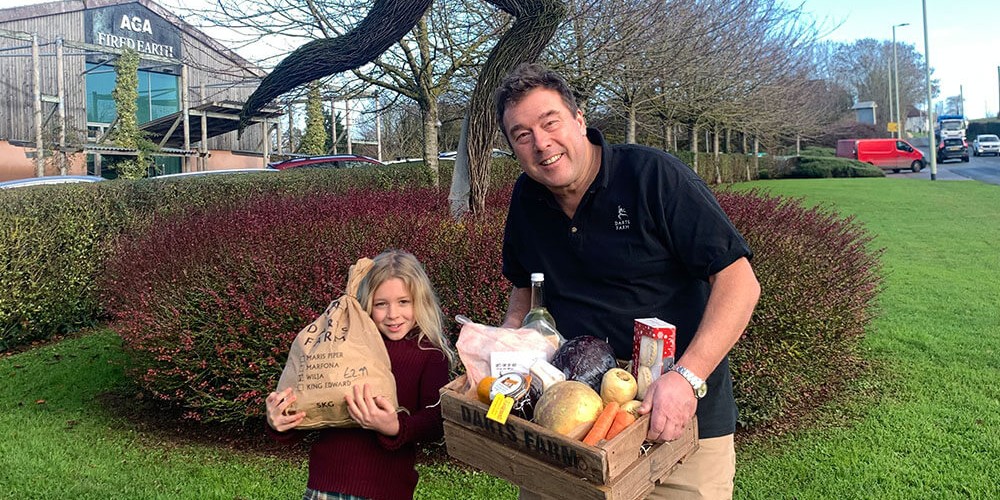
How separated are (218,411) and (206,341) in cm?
53

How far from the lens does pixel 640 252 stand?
202cm

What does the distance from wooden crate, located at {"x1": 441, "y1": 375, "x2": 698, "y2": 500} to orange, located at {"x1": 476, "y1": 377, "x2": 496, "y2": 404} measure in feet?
0.11

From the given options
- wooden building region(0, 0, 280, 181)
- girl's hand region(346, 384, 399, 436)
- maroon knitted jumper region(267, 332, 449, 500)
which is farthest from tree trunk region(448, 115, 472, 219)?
wooden building region(0, 0, 280, 181)

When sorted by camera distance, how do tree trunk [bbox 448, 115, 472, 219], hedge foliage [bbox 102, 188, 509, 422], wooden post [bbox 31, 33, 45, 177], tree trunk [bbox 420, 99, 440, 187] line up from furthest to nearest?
wooden post [bbox 31, 33, 45, 177]
tree trunk [bbox 420, 99, 440, 187]
tree trunk [bbox 448, 115, 472, 219]
hedge foliage [bbox 102, 188, 509, 422]

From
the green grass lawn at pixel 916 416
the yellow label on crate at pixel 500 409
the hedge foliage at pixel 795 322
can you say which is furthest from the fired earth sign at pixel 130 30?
the yellow label on crate at pixel 500 409

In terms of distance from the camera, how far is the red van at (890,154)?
44938 mm

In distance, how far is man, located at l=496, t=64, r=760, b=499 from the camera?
6.17 ft

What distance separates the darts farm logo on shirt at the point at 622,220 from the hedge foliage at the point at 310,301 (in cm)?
245

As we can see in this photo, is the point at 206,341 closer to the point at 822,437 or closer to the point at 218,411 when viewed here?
the point at 218,411

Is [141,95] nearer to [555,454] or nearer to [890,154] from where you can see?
[555,454]

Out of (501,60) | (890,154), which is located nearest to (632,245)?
(501,60)

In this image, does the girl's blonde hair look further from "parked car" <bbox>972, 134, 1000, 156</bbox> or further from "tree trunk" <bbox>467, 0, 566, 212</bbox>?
"parked car" <bbox>972, 134, 1000, 156</bbox>

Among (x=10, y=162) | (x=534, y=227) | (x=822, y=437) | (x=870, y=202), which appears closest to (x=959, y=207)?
(x=870, y=202)

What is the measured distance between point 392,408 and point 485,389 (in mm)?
523
